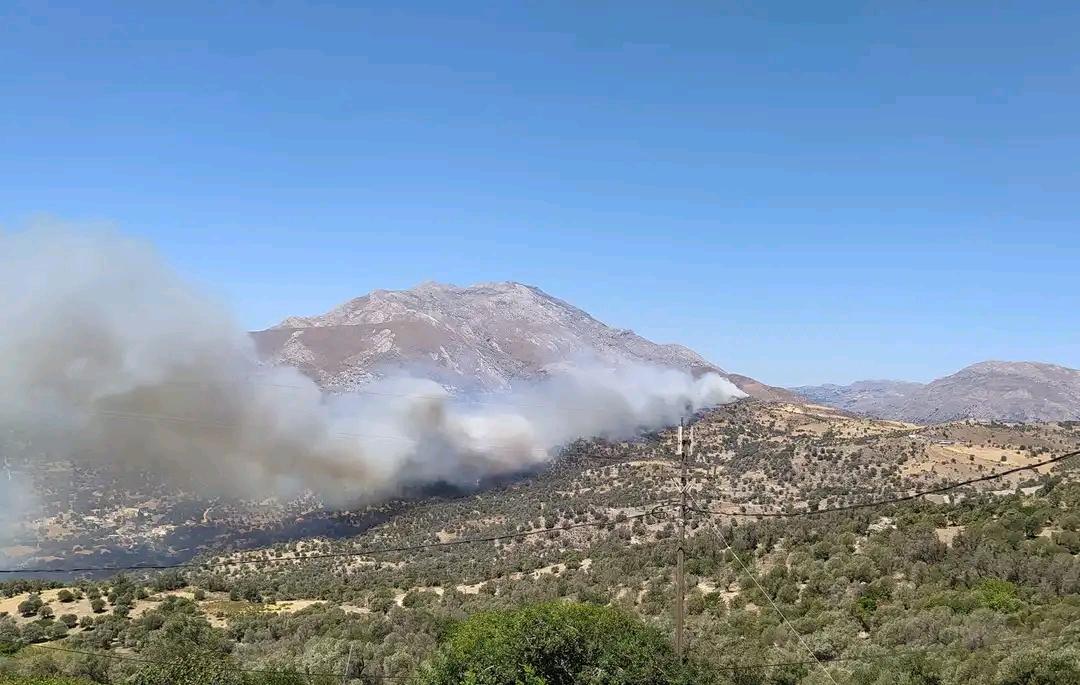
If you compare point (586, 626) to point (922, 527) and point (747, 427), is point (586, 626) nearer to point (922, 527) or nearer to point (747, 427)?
point (922, 527)

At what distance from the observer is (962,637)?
22172 mm

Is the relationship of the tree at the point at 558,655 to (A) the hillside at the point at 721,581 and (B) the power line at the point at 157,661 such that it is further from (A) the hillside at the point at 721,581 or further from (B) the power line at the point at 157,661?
(B) the power line at the point at 157,661

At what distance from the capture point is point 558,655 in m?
19.3

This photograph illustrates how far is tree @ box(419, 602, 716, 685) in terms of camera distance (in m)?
18.5

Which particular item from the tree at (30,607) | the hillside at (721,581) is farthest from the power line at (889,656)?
the tree at (30,607)

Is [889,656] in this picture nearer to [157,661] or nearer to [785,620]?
[785,620]

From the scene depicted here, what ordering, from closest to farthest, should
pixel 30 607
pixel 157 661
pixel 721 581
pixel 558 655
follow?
1. pixel 558 655
2. pixel 157 661
3. pixel 721 581
4. pixel 30 607

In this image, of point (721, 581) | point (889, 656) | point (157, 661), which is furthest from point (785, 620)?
point (157, 661)

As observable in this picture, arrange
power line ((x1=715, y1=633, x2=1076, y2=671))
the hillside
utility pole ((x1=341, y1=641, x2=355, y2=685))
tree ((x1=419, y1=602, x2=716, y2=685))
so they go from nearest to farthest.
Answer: tree ((x1=419, y1=602, x2=716, y2=685)), power line ((x1=715, y1=633, x2=1076, y2=671)), the hillside, utility pole ((x1=341, y1=641, x2=355, y2=685))

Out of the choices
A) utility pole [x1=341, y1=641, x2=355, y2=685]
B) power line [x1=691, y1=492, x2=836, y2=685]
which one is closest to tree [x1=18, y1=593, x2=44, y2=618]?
utility pole [x1=341, y1=641, x2=355, y2=685]

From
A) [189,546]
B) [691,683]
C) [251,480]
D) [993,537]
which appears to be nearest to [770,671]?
[691,683]

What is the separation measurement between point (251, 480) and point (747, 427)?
67.9 m

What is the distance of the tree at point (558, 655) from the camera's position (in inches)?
728

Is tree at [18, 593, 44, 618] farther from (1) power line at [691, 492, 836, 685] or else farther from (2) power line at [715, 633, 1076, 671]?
(1) power line at [691, 492, 836, 685]
